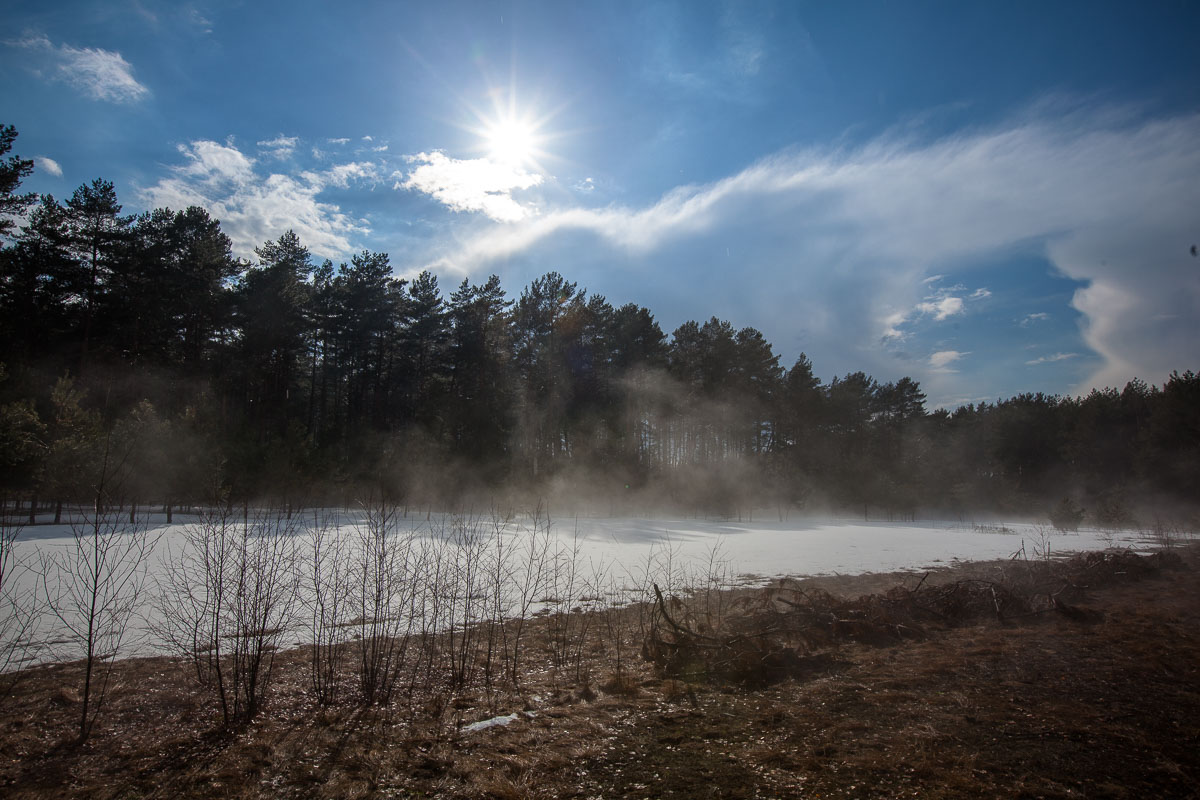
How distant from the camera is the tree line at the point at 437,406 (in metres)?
21.7

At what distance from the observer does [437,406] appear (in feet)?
118

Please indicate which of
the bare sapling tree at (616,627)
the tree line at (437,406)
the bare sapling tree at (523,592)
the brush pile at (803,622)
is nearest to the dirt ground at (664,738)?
the bare sapling tree at (616,627)

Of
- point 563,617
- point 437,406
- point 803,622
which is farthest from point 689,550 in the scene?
point 437,406

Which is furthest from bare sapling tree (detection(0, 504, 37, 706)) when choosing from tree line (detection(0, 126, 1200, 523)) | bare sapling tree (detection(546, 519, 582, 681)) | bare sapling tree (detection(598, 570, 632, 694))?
tree line (detection(0, 126, 1200, 523))

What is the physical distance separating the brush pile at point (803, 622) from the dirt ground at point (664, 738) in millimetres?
→ 348

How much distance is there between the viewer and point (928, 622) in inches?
349

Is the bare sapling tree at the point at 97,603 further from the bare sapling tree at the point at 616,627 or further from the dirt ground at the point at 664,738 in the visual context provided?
the bare sapling tree at the point at 616,627

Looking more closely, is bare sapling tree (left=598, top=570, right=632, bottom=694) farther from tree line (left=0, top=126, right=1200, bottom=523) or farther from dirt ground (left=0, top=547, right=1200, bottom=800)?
tree line (left=0, top=126, right=1200, bottom=523)

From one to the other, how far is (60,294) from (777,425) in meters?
49.8

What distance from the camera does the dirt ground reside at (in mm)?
3805

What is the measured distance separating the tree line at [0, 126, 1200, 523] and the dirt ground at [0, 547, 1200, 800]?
14291 millimetres

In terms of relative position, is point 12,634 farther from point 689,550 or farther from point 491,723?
point 689,550

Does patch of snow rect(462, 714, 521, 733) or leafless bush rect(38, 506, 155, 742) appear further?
patch of snow rect(462, 714, 521, 733)

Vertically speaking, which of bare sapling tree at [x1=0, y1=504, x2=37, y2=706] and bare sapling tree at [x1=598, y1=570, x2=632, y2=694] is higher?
bare sapling tree at [x1=0, y1=504, x2=37, y2=706]
